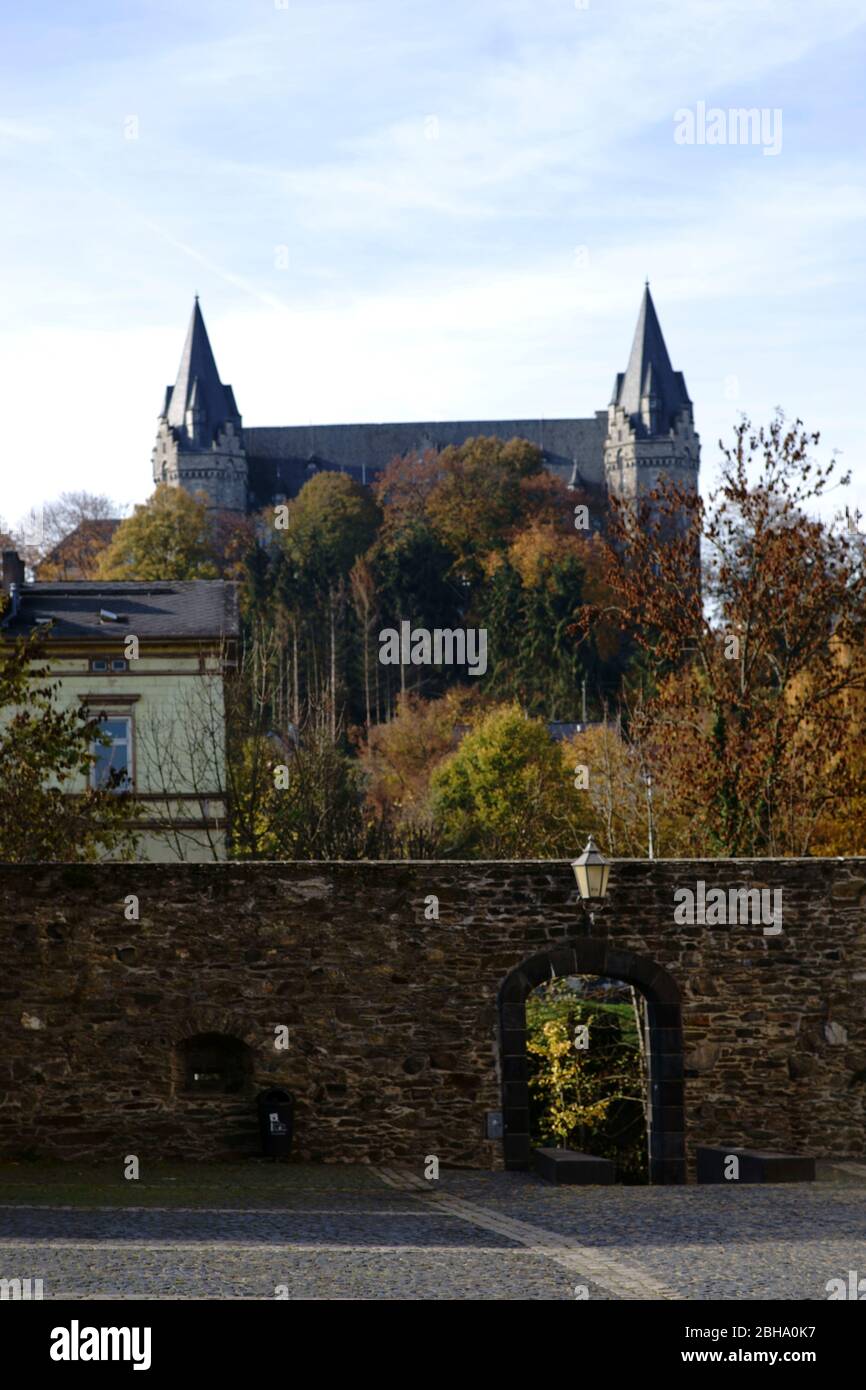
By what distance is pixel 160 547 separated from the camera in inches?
3204

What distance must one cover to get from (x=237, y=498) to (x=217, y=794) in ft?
291

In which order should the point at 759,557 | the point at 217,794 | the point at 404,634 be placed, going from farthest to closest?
the point at 404,634, the point at 217,794, the point at 759,557

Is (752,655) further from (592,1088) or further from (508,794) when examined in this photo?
(508,794)

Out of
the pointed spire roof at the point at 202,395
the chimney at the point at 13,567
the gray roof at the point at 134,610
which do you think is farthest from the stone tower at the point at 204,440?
the gray roof at the point at 134,610

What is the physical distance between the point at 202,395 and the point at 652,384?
27906mm

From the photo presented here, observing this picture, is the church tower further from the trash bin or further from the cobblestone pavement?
the cobblestone pavement

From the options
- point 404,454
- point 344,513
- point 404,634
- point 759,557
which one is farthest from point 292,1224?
point 404,454

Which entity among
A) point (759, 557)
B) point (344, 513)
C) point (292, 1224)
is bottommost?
point (292, 1224)

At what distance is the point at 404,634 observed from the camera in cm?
7994

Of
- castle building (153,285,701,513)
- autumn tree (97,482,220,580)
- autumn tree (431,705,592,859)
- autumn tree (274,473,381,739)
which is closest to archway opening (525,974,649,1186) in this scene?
autumn tree (431,705,592,859)

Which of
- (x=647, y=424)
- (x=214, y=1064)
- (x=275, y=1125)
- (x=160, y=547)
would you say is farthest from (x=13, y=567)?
(x=647, y=424)

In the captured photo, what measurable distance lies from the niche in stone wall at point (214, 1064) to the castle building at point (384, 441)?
102132mm

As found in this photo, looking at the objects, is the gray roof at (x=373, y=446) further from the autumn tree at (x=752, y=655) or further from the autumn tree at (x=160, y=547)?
the autumn tree at (x=752, y=655)
